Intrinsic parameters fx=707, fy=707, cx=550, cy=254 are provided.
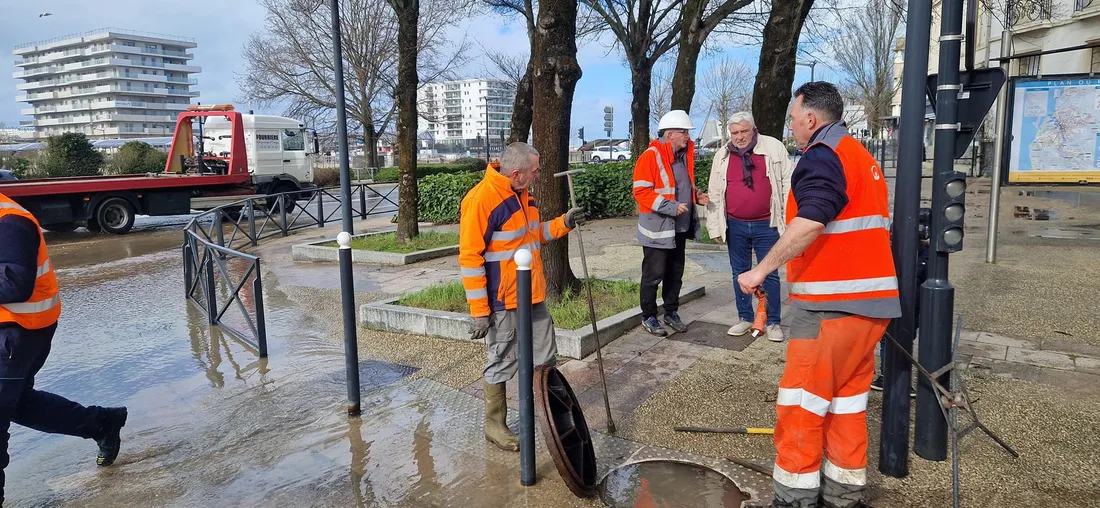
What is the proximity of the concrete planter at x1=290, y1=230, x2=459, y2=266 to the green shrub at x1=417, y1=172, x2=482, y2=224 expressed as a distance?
13.1ft

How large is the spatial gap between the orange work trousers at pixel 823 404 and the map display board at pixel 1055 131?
26.9 ft

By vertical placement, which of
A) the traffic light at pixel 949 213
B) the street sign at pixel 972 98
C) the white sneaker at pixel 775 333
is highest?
the street sign at pixel 972 98

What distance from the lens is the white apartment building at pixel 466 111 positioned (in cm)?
4125

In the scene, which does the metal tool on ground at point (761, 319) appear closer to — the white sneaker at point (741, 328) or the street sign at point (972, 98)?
the white sneaker at point (741, 328)

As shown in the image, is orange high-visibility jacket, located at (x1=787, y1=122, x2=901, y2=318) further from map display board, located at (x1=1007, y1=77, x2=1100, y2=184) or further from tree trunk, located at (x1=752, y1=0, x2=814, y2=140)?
map display board, located at (x1=1007, y1=77, x2=1100, y2=184)

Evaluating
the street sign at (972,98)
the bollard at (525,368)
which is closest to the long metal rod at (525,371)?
the bollard at (525,368)

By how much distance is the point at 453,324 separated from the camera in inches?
232

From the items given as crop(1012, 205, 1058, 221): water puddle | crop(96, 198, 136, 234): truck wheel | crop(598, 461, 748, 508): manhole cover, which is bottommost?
crop(598, 461, 748, 508): manhole cover

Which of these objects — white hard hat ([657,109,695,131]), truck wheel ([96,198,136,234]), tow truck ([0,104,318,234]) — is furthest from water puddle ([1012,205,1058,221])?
truck wheel ([96,198,136,234])

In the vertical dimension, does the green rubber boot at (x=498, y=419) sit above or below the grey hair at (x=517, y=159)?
below

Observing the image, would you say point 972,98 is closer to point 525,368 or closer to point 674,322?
point 525,368

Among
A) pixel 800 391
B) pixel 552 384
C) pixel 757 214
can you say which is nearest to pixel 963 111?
pixel 800 391

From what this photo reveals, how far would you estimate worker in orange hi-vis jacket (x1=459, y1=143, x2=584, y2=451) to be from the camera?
3.59 m

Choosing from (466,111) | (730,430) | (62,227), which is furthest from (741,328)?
(466,111)
